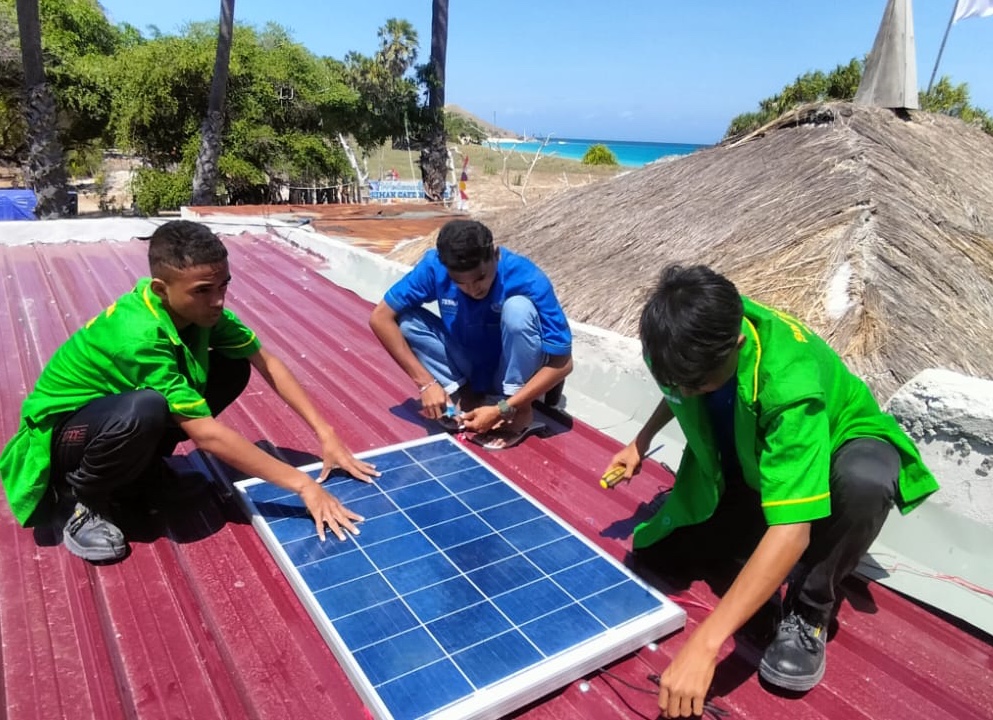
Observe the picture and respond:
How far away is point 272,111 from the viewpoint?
1906 centimetres

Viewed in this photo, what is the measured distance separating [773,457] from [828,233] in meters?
3.40

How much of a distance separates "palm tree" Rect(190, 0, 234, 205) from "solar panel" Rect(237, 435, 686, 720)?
13659 millimetres

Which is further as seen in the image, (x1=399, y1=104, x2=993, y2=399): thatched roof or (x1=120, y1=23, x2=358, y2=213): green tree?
(x1=120, y1=23, x2=358, y2=213): green tree

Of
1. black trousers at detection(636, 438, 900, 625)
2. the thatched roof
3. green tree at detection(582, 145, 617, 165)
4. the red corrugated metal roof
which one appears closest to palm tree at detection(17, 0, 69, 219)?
the thatched roof

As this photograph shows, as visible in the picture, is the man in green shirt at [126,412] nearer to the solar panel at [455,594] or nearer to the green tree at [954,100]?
the solar panel at [455,594]

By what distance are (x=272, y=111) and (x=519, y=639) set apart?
64.6 feet

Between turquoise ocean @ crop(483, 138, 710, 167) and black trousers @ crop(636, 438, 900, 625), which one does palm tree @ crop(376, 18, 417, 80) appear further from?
black trousers @ crop(636, 438, 900, 625)

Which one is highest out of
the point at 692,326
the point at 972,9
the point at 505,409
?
the point at 972,9

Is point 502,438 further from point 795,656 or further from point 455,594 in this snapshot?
point 795,656

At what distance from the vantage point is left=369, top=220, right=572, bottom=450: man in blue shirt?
9.66 feet

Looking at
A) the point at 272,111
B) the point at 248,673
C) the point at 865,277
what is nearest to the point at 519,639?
the point at 248,673

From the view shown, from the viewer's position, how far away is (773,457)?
1.71m

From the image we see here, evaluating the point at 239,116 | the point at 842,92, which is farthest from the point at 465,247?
the point at 842,92

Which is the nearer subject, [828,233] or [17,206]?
[828,233]
